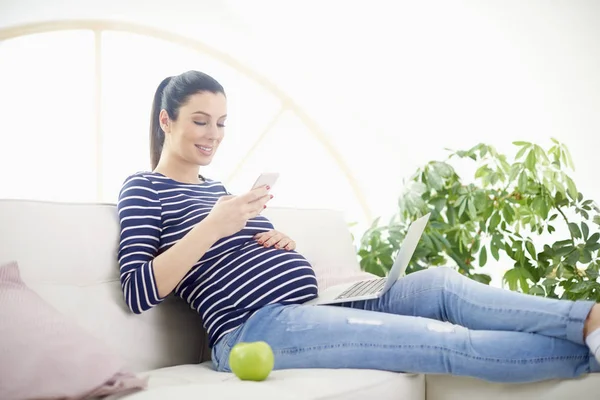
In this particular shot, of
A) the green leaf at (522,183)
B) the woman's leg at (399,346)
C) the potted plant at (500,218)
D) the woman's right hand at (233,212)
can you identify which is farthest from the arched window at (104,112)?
the woman's leg at (399,346)

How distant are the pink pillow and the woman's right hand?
397 mm

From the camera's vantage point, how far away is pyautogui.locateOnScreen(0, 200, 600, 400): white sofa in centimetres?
143

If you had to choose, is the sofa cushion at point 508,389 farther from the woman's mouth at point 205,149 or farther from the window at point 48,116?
the window at point 48,116

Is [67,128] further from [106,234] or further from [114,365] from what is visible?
[114,365]

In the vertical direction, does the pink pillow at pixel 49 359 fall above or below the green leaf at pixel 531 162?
below

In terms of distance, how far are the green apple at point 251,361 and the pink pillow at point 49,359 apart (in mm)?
193

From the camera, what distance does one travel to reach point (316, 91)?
389cm

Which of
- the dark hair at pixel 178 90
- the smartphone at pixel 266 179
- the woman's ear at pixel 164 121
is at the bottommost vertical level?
the smartphone at pixel 266 179

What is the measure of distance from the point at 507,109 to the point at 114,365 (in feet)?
8.10

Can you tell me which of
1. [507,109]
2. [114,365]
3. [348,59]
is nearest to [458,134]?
[507,109]

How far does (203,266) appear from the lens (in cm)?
170

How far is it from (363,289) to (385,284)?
0.26 feet

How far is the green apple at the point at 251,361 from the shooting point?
4.43 feet

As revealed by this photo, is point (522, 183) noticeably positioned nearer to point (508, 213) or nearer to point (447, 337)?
point (508, 213)
